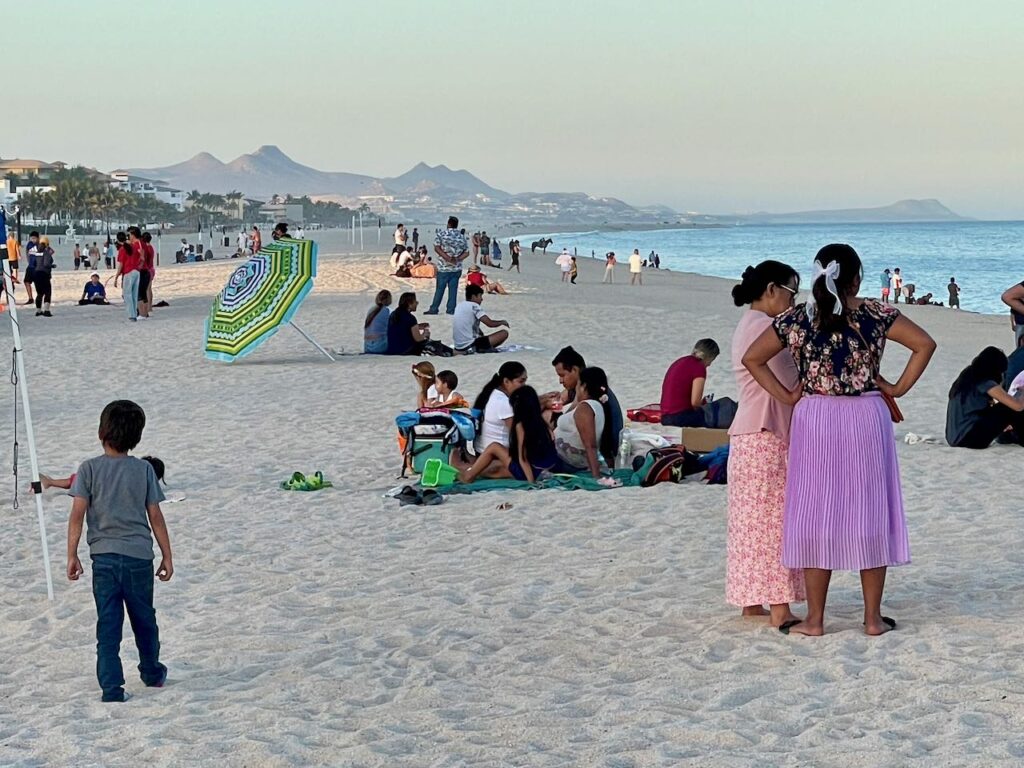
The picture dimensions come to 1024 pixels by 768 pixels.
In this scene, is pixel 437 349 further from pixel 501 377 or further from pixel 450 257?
pixel 501 377

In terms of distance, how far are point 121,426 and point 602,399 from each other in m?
4.73

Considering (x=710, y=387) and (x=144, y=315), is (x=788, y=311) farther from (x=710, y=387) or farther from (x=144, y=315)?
(x=144, y=315)

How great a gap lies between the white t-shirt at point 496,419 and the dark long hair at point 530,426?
4 cm

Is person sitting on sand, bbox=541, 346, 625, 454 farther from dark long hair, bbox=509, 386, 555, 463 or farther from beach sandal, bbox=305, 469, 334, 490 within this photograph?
beach sandal, bbox=305, 469, 334, 490

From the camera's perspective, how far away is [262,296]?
16.1 metres

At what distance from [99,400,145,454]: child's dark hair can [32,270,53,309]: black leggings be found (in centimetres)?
1984

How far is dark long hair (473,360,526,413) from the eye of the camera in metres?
9.09

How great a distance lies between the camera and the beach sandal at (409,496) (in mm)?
8812

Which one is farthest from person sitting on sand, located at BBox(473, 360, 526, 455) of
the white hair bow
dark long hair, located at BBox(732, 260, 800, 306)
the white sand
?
the white hair bow

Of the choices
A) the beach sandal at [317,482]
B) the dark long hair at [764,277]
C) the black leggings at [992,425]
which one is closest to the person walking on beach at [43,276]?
the beach sandal at [317,482]

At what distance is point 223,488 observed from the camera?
948cm

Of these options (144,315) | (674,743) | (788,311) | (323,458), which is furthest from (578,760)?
(144,315)

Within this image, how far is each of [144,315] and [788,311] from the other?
1928 cm

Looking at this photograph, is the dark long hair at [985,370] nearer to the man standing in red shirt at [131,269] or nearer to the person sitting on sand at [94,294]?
the man standing in red shirt at [131,269]
